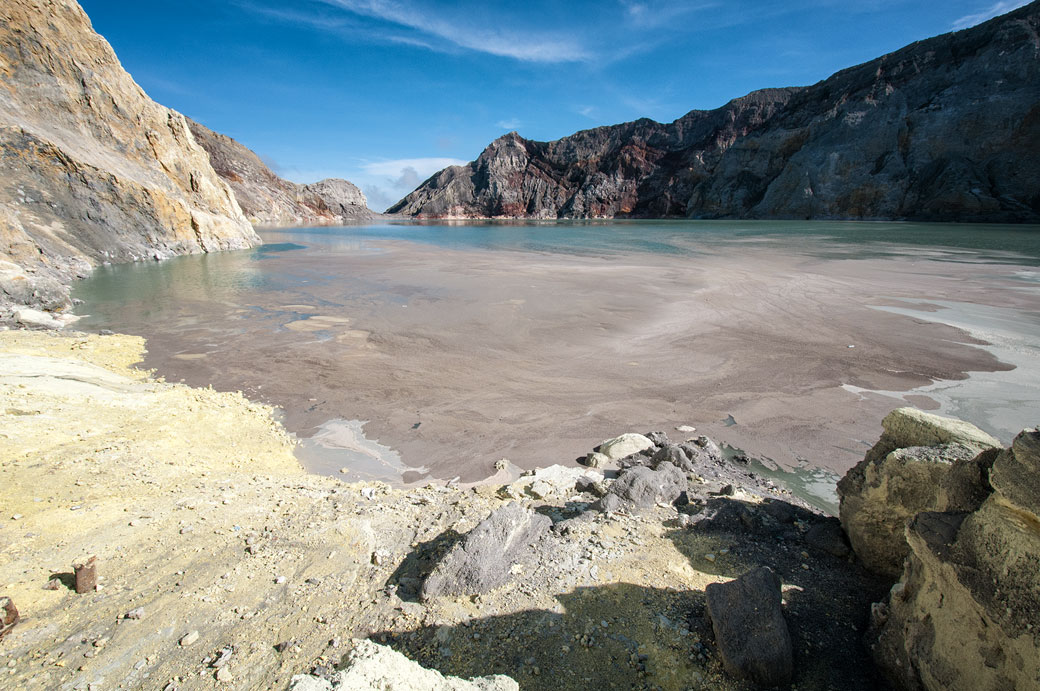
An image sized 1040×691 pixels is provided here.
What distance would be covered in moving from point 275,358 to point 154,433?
3.67 meters

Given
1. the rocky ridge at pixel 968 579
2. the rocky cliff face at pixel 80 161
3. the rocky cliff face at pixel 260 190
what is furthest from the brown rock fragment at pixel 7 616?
the rocky cliff face at pixel 260 190

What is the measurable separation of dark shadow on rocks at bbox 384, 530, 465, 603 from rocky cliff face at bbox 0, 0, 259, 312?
14.0 metres

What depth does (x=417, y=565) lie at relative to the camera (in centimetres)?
331

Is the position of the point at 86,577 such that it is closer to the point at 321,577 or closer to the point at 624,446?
the point at 321,577

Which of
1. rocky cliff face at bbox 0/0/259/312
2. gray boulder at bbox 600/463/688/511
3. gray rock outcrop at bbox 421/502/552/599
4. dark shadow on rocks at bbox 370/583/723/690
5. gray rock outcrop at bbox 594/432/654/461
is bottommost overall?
gray rock outcrop at bbox 594/432/654/461

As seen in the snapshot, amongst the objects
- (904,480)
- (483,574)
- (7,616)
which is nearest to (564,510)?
(483,574)

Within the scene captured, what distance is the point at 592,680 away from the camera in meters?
2.42

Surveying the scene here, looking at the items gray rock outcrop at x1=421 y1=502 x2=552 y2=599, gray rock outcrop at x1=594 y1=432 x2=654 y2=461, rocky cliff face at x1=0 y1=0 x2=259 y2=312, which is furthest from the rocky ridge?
rocky cliff face at x1=0 y1=0 x2=259 y2=312

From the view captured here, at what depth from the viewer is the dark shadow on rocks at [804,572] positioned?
2.52 meters

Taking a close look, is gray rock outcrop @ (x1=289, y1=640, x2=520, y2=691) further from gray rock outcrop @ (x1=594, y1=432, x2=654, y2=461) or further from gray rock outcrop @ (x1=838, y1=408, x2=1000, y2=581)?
gray rock outcrop @ (x1=594, y1=432, x2=654, y2=461)

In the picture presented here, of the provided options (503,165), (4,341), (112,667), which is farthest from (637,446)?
(503,165)

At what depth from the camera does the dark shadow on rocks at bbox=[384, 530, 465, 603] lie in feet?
10.0

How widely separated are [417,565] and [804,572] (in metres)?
2.73

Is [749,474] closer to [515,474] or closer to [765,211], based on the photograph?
[515,474]
